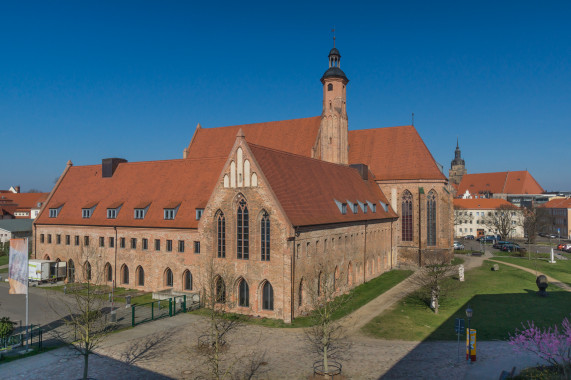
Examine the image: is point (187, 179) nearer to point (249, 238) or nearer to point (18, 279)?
point (249, 238)

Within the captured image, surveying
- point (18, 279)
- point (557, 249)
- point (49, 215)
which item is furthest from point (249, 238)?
point (557, 249)

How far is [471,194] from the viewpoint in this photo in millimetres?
144500

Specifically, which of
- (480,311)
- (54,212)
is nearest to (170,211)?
(54,212)

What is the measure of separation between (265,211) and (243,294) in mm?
7185

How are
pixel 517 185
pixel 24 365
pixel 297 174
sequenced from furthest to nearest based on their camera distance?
1. pixel 517 185
2. pixel 297 174
3. pixel 24 365

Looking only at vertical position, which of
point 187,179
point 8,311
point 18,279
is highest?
point 187,179

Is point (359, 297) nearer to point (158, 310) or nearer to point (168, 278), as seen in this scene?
point (158, 310)

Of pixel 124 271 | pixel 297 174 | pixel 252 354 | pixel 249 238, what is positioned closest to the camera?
pixel 252 354

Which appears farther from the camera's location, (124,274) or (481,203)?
(481,203)

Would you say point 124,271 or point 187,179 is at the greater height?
point 187,179

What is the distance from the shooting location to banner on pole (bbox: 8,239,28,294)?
2759 cm

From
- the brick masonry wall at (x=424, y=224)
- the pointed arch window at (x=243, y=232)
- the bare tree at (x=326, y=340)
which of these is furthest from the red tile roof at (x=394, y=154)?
the pointed arch window at (x=243, y=232)

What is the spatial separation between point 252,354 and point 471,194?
137m

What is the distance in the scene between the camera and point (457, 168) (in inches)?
7387
